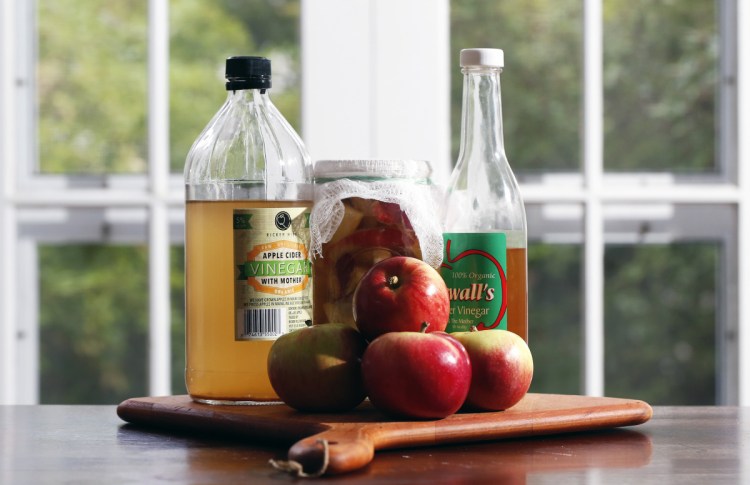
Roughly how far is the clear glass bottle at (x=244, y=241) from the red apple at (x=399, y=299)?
2.8 inches

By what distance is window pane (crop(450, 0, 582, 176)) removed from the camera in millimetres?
2498

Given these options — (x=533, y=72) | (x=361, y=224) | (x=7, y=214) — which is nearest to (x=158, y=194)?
(x=7, y=214)

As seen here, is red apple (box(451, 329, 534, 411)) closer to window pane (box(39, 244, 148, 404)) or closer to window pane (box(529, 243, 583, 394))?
window pane (box(529, 243, 583, 394))

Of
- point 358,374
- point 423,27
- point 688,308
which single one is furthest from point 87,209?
point 688,308

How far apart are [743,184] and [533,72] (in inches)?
45.9

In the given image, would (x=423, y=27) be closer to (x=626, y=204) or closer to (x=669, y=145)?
(x=626, y=204)

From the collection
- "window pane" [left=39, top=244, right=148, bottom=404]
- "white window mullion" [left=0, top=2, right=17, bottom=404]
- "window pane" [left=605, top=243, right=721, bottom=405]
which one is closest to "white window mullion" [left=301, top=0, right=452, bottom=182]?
"white window mullion" [left=0, top=2, right=17, bottom=404]

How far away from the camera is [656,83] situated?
240cm

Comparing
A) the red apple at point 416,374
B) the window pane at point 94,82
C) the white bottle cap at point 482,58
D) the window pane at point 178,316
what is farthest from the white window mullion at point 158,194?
the window pane at point 178,316

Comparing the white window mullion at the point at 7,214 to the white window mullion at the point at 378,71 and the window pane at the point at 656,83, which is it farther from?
the window pane at the point at 656,83

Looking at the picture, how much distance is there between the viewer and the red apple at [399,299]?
831 mm

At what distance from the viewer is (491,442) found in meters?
0.80

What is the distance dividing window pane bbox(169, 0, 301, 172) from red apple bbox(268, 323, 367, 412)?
215 cm

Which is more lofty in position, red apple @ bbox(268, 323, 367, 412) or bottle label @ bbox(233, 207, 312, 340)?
bottle label @ bbox(233, 207, 312, 340)
